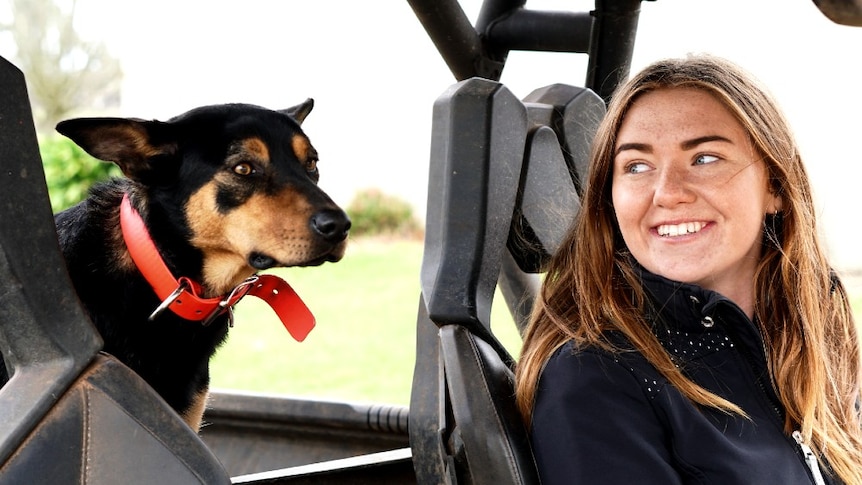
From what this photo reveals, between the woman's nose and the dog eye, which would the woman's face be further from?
the dog eye

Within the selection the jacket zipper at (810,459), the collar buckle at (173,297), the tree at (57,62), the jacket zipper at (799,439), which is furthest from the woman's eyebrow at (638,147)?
the tree at (57,62)

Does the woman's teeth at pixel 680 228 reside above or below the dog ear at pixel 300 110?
below

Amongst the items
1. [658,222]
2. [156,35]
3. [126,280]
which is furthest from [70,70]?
[658,222]

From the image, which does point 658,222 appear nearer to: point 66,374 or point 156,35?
point 66,374

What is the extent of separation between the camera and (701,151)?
137cm

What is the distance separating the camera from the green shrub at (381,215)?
24.6 ft

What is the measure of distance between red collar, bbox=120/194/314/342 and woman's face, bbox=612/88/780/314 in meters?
0.59

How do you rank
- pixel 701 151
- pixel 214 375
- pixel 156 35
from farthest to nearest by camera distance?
pixel 156 35 < pixel 214 375 < pixel 701 151

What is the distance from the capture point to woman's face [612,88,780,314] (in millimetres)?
1364

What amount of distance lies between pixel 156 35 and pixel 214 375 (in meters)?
3.93

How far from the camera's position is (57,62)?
380 inches

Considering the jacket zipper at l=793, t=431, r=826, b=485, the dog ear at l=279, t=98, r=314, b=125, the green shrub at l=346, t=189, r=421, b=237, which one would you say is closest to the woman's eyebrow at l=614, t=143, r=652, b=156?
the jacket zipper at l=793, t=431, r=826, b=485

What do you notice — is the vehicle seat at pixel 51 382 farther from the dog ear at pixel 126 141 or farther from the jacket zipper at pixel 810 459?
the jacket zipper at pixel 810 459

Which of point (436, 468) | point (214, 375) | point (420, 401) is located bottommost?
point (214, 375)
